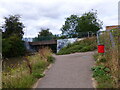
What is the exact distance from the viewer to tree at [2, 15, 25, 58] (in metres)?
29.3

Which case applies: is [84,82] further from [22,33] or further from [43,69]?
[22,33]

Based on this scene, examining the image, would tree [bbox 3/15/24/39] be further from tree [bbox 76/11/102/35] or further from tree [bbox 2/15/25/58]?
tree [bbox 76/11/102/35]

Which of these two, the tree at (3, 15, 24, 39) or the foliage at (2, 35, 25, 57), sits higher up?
the tree at (3, 15, 24, 39)

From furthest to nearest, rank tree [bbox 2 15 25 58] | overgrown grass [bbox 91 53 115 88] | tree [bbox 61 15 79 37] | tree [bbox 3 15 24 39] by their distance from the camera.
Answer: tree [bbox 61 15 79 37]
tree [bbox 3 15 24 39]
tree [bbox 2 15 25 58]
overgrown grass [bbox 91 53 115 88]

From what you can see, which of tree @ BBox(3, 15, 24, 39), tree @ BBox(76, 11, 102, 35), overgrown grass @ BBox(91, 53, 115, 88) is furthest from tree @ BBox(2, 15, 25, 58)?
overgrown grass @ BBox(91, 53, 115, 88)

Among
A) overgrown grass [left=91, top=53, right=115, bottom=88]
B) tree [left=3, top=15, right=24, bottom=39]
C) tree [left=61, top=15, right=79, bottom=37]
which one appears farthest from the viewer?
tree [left=61, top=15, right=79, bottom=37]

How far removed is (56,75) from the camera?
6777 millimetres

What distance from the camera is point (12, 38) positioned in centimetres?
3080

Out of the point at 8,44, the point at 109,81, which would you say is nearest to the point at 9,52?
the point at 8,44

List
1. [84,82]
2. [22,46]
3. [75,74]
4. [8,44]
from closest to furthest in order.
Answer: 1. [84,82]
2. [75,74]
3. [8,44]
4. [22,46]

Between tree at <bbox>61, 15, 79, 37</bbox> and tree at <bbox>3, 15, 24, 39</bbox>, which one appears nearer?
tree at <bbox>3, 15, 24, 39</bbox>

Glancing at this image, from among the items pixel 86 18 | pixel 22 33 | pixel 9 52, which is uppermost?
pixel 86 18

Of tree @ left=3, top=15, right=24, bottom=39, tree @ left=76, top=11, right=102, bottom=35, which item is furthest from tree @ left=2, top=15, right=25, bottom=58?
tree @ left=76, top=11, right=102, bottom=35

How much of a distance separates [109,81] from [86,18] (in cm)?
3519
